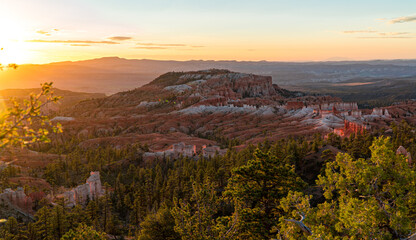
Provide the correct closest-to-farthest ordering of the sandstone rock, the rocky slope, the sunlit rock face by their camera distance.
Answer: the sunlit rock face < the sandstone rock < the rocky slope

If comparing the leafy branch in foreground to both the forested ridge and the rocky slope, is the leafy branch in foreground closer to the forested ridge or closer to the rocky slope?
the forested ridge

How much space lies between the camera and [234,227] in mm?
18281

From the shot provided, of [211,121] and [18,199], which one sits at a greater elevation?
[18,199]

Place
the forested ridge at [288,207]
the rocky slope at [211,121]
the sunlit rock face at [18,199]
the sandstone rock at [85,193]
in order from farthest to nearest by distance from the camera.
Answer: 1. the rocky slope at [211,121]
2. the sandstone rock at [85,193]
3. the sunlit rock face at [18,199]
4. the forested ridge at [288,207]

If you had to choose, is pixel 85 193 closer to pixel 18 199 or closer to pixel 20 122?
pixel 18 199

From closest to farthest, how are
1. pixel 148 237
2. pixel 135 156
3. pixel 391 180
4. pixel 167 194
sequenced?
pixel 391 180 → pixel 148 237 → pixel 167 194 → pixel 135 156

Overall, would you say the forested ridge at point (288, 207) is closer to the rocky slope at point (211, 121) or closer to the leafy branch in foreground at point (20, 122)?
the leafy branch in foreground at point (20, 122)

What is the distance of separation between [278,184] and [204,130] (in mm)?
113774

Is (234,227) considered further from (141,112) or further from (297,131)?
(141,112)

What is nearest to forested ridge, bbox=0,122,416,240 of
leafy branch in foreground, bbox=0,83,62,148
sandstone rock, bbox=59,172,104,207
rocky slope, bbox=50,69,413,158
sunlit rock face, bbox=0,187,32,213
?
sunlit rock face, bbox=0,187,32,213

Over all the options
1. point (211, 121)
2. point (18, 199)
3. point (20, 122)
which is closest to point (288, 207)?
point (20, 122)

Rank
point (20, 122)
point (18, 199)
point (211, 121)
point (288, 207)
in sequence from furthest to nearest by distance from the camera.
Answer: point (211, 121) → point (18, 199) → point (288, 207) → point (20, 122)

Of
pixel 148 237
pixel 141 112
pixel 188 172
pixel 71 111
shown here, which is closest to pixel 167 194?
pixel 188 172

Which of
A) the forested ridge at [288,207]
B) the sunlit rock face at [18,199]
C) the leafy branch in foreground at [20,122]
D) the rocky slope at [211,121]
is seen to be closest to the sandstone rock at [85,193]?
the forested ridge at [288,207]
